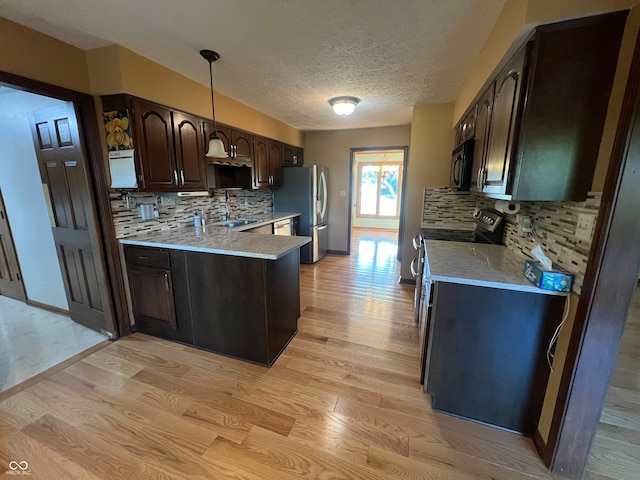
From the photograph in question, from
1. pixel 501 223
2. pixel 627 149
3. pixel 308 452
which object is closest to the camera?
pixel 627 149

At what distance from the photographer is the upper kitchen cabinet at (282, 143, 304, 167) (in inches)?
171

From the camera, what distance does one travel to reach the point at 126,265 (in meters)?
2.29

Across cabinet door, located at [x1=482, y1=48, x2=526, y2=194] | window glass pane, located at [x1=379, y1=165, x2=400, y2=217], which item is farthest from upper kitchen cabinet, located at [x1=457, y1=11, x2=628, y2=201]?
window glass pane, located at [x1=379, y1=165, x2=400, y2=217]

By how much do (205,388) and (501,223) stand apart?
2.70 meters

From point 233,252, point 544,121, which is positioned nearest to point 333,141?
point 233,252

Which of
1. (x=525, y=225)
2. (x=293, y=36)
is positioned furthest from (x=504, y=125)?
(x=293, y=36)

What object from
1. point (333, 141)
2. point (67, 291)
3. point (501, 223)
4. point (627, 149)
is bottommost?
point (67, 291)

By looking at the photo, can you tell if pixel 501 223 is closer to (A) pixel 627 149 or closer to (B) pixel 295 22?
(A) pixel 627 149

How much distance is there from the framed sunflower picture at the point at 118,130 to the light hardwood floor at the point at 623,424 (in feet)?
10.9

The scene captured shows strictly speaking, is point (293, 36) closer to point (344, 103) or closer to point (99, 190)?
point (344, 103)

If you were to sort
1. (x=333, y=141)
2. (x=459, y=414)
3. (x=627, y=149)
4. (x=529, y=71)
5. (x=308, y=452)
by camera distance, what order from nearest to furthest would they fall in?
(x=627, y=149) < (x=529, y=71) < (x=308, y=452) < (x=459, y=414) < (x=333, y=141)

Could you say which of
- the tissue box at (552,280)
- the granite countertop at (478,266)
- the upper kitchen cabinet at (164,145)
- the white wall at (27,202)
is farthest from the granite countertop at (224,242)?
the tissue box at (552,280)

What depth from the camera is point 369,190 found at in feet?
27.2

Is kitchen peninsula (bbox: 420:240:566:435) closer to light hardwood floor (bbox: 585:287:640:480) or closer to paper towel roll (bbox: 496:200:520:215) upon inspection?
A: light hardwood floor (bbox: 585:287:640:480)
